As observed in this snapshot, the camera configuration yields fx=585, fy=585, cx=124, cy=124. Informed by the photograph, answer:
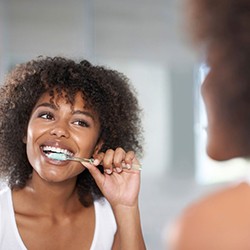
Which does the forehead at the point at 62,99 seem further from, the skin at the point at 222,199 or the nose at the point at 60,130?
the skin at the point at 222,199

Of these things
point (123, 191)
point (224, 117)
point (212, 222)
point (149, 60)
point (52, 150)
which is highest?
point (149, 60)

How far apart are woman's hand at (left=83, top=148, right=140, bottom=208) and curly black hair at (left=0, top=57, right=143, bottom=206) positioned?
0.46 ft

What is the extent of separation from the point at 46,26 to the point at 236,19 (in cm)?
303

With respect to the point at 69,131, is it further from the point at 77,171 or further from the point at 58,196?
the point at 58,196

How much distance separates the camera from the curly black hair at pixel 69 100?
5.09ft

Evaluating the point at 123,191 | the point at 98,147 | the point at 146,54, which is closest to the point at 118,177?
the point at 123,191

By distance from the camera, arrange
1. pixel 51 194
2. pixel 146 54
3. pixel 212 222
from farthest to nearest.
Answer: pixel 146 54 → pixel 51 194 → pixel 212 222

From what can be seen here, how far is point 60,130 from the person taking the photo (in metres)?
1.47

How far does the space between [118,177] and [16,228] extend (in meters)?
0.30

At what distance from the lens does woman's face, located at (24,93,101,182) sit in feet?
4.79

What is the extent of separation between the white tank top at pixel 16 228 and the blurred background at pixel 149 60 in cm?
191

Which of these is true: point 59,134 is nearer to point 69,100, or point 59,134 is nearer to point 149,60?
point 69,100

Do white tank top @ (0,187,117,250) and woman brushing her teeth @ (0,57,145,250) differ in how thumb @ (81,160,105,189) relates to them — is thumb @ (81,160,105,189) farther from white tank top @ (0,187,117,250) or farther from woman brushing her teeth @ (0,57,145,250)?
white tank top @ (0,187,117,250)

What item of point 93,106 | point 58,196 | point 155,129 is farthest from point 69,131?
point 155,129
